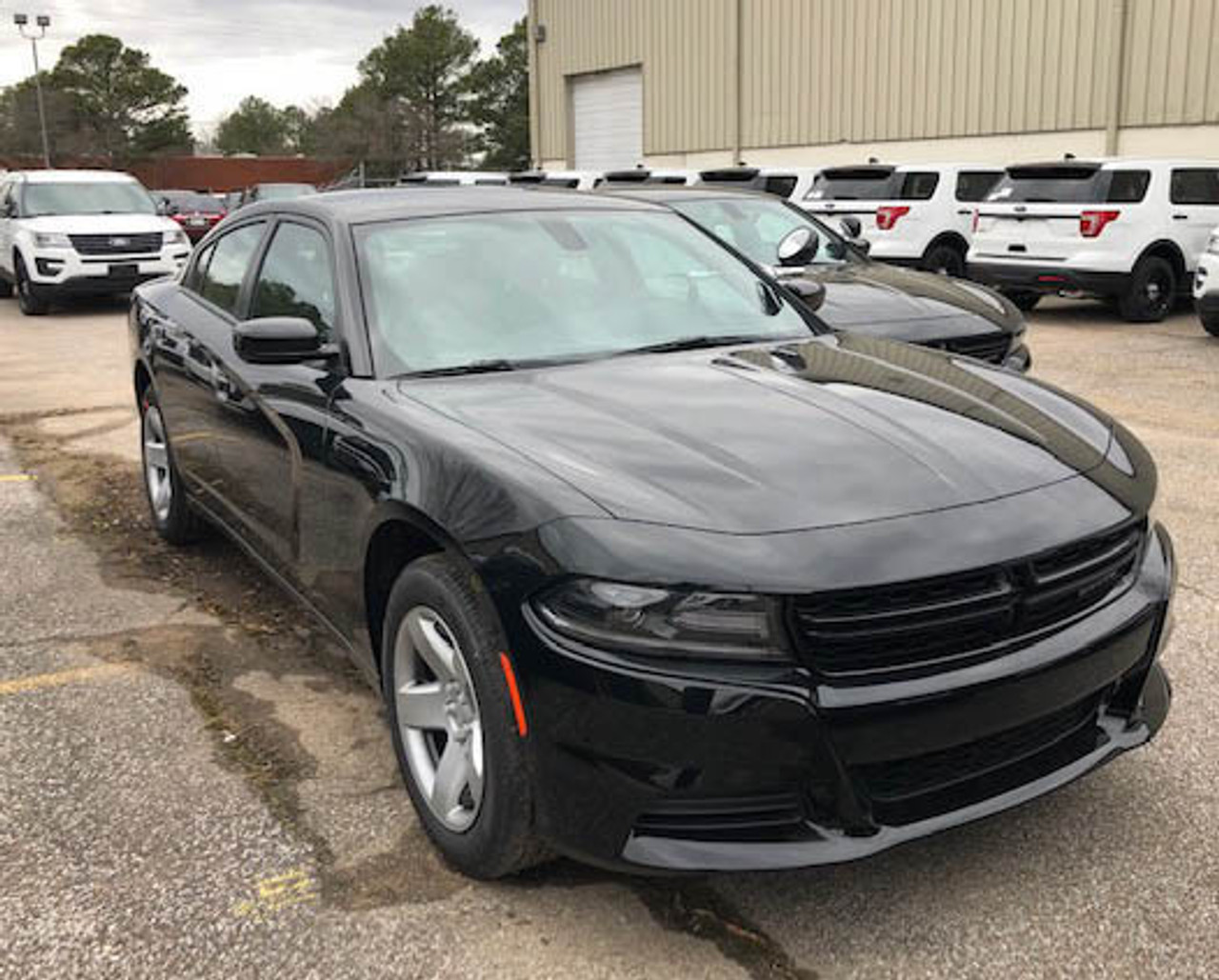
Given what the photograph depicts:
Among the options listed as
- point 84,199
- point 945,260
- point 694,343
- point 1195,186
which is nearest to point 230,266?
point 694,343

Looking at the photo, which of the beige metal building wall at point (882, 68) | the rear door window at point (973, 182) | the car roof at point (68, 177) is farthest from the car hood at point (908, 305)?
the car roof at point (68, 177)

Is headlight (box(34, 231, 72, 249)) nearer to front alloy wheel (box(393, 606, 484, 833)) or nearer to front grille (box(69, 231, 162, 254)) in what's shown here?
front grille (box(69, 231, 162, 254))

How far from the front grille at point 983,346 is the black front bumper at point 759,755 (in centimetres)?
447

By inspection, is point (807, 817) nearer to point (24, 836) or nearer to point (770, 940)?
point (770, 940)

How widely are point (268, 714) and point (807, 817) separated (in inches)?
78.5

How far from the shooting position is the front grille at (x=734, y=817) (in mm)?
2355

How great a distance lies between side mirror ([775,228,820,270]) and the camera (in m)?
7.18

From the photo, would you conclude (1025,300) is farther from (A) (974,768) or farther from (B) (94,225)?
(A) (974,768)

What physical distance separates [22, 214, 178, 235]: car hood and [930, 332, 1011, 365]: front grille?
40.0 ft

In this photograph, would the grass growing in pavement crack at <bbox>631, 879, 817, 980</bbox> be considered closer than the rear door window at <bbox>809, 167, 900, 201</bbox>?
Yes

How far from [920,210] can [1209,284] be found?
16.1ft

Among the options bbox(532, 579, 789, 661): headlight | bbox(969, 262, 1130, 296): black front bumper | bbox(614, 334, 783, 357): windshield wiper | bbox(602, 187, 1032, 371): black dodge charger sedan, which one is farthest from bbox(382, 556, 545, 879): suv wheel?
bbox(969, 262, 1130, 296): black front bumper

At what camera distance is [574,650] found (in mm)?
2369

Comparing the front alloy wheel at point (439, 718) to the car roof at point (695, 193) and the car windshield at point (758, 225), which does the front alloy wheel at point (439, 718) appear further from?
the car roof at point (695, 193)
